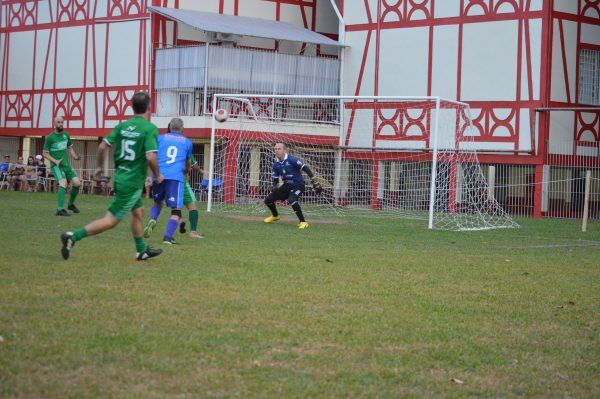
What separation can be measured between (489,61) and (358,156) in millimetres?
5743

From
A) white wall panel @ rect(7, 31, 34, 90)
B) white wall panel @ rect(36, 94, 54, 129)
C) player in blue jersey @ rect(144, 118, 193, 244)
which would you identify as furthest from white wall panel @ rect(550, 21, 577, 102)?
white wall panel @ rect(7, 31, 34, 90)

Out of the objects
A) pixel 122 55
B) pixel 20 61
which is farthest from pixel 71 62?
pixel 20 61

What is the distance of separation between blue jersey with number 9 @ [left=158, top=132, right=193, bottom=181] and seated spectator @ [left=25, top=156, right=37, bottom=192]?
83.9 ft

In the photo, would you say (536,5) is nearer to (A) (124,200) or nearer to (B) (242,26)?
(B) (242,26)

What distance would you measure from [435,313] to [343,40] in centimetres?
2934

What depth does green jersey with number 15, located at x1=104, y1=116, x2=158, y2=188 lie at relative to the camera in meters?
12.7

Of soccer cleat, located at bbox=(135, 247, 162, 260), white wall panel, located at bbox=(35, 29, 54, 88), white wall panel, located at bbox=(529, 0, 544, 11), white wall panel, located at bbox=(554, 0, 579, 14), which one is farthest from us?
white wall panel, located at bbox=(35, 29, 54, 88)

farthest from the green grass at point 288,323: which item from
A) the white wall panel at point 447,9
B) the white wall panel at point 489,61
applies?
the white wall panel at point 447,9

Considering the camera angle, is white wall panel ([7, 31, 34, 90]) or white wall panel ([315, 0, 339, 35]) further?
white wall panel ([7, 31, 34, 90])

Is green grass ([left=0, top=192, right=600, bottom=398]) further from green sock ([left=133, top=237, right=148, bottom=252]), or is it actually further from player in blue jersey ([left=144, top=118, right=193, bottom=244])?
player in blue jersey ([left=144, top=118, right=193, bottom=244])

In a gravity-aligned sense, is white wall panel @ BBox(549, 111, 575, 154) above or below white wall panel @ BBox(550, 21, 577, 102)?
below

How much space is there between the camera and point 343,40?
38625 mm

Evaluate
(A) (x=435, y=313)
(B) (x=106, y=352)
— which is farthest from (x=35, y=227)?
(B) (x=106, y=352)

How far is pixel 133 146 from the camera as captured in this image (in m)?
12.7
